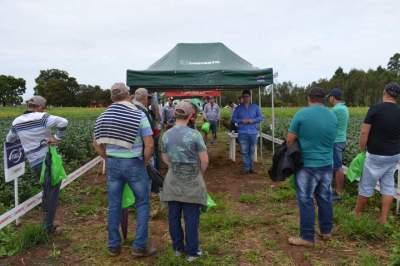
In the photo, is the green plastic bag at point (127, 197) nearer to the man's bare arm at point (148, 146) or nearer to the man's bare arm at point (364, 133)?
the man's bare arm at point (148, 146)

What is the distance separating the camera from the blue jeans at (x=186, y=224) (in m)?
4.12

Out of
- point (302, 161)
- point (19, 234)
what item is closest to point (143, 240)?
point (19, 234)

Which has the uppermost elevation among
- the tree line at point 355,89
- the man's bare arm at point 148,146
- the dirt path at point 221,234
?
the tree line at point 355,89

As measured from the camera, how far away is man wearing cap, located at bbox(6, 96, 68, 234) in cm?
488

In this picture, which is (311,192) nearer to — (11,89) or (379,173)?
(379,173)

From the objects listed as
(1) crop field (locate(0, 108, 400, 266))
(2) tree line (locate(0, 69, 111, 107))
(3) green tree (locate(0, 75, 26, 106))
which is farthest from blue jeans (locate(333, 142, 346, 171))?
(3) green tree (locate(0, 75, 26, 106))

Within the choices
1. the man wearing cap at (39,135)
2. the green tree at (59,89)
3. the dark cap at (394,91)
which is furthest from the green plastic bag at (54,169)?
the green tree at (59,89)

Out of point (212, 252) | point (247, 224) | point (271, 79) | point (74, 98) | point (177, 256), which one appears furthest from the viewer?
point (74, 98)

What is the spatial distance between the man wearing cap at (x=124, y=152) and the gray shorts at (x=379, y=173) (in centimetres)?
292

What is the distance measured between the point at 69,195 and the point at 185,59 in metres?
4.22

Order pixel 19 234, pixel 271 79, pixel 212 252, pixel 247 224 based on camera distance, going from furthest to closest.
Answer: pixel 271 79 → pixel 247 224 → pixel 19 234 → pixel 212 252

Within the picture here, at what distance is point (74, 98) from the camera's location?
9512 centimetres

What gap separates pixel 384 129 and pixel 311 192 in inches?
50.6

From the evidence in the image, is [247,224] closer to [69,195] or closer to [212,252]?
[212,252]
